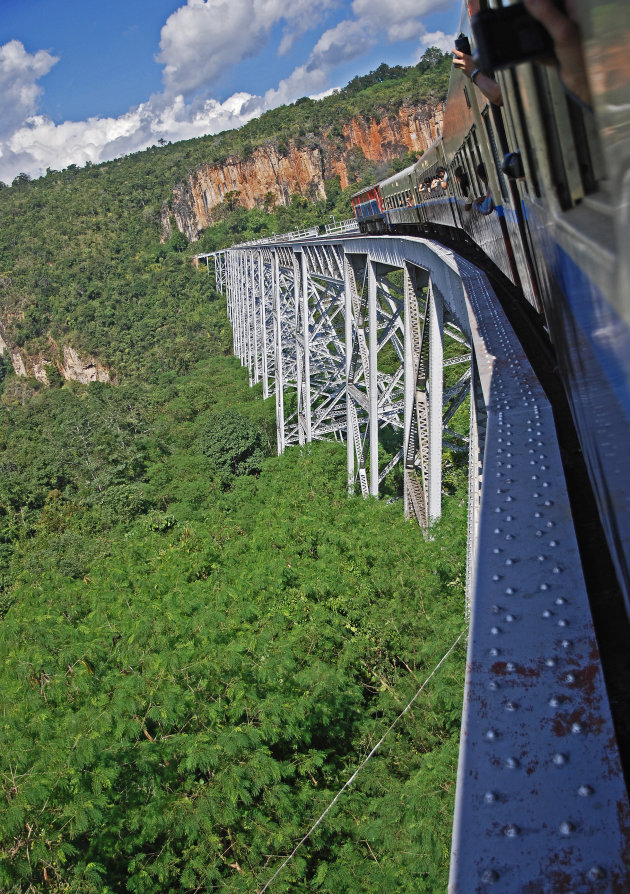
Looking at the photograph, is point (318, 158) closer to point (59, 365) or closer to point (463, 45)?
point (59, 365)

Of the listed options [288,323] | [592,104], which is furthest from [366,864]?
[288,323]

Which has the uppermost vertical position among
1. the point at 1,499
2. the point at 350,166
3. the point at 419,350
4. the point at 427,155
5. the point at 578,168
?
the point at 350,166

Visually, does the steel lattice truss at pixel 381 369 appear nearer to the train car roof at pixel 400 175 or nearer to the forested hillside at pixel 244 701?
the forested hillside at pixel 244 701

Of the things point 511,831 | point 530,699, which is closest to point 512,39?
point 530,699

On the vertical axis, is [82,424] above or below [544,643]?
below

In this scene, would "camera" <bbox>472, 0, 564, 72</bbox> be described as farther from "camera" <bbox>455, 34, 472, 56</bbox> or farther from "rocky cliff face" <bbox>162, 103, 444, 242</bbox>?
"rocky cliff face" <bbox>162, 103, 444, 242</bbox>

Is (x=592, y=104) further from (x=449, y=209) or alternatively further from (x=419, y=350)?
(x=449, y=209)

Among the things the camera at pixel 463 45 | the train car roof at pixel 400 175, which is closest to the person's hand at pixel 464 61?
the camera at pixel 463 45
